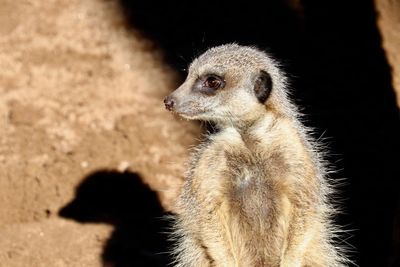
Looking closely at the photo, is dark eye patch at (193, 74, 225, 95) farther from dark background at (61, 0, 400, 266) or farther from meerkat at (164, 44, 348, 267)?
dark background at (61, 0, 400, 266)

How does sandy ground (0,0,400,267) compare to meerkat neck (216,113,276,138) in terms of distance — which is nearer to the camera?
meerkat neck (216,113,276,138)

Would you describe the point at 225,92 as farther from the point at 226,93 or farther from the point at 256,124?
the point at 256,124

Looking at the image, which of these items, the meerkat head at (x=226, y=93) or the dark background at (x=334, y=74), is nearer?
the meerkat head at (x=226, y=93)

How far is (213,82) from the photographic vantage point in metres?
3.47

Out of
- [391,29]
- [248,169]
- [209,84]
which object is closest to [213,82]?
[209,84]

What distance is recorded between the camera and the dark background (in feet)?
15.6

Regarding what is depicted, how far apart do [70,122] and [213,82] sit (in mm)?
2181

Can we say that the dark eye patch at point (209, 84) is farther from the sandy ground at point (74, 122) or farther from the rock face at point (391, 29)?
the rock face at point (391, 29)

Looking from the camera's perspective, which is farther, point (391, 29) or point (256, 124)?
point (391, 29)

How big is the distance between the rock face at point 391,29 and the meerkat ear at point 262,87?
2298 mm

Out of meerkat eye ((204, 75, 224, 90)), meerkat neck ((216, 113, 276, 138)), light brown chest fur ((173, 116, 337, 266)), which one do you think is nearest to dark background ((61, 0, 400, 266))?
light brown chest fur ((173, 116, 337, 266))

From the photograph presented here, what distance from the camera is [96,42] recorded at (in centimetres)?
605

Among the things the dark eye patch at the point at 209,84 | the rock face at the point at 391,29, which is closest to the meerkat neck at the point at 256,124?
the dark eye patch at the point at 209,84

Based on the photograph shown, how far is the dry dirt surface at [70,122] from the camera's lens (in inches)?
180
